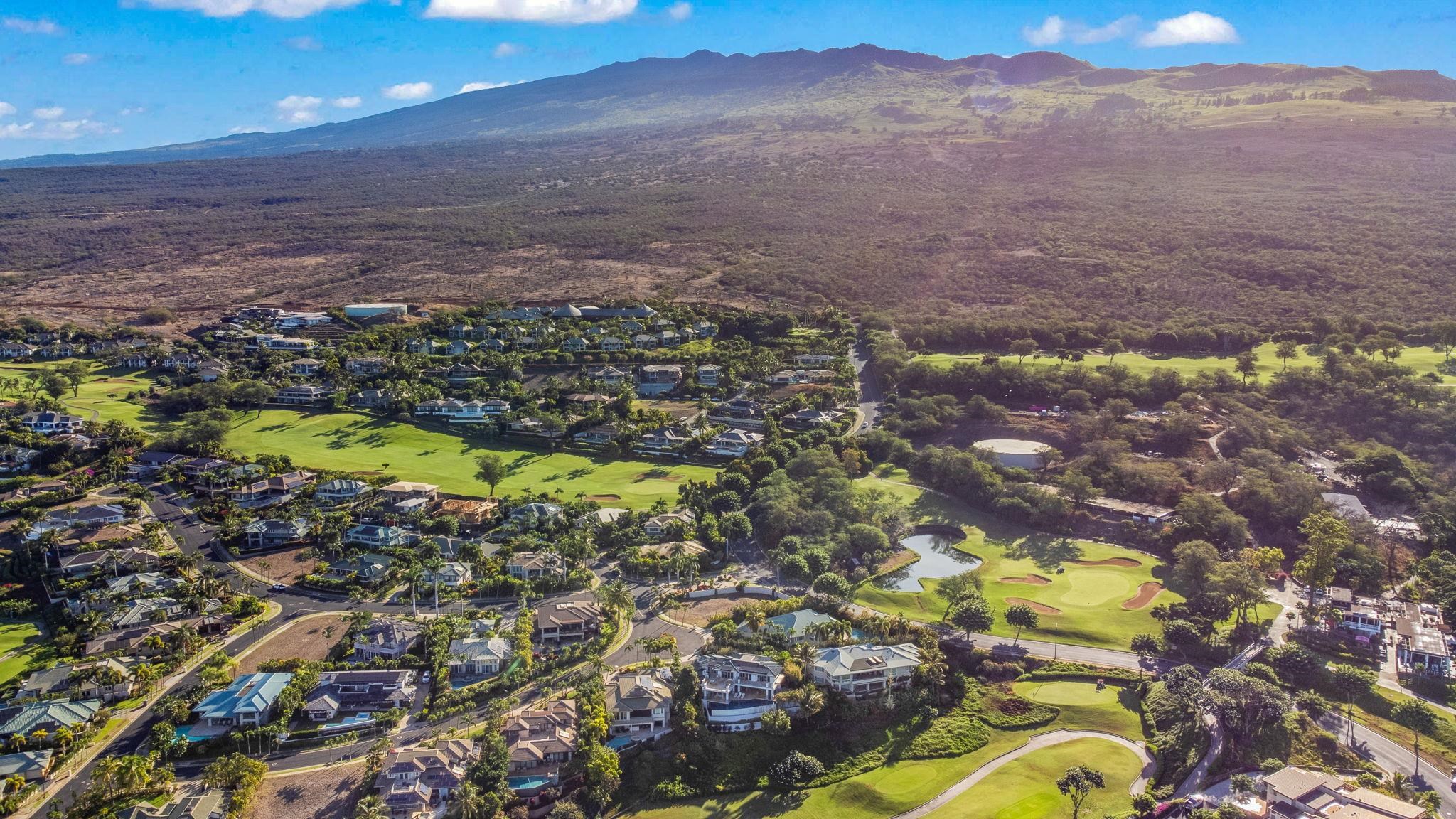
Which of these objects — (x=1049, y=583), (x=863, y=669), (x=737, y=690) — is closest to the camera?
(x=737, y=690)

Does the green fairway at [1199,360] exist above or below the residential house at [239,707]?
above

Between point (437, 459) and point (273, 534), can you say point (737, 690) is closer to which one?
point (273, 534)

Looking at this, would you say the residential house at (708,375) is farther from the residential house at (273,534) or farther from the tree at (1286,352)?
the tree at (1286,352)

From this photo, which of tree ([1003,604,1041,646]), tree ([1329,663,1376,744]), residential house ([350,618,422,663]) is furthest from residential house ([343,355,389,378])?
tree ([1329,663,1376,744])

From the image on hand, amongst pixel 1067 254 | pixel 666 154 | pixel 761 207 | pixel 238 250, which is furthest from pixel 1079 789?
pixel 666 154

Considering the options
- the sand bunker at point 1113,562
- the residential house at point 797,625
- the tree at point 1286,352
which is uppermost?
the tree at point 1286,352

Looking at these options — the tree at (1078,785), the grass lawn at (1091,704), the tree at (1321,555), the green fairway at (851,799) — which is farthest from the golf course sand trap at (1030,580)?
the tree at (1078,785)

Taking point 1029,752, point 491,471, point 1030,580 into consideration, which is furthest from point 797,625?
point 491,471
